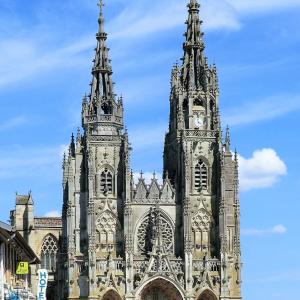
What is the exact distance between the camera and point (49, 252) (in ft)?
396

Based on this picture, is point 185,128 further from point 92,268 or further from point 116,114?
point 92,268

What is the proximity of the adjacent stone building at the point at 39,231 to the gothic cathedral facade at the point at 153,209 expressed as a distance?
9282 mm

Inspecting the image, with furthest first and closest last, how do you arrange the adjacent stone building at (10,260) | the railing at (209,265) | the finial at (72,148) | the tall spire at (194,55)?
the tall spire at (194,55) < the finial at (72,148) < the railing at (209,265) < the adjacent stone building at (10,260)

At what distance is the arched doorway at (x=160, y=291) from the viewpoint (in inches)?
4277

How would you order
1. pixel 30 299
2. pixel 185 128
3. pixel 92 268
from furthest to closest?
1. pixel 185 128
2. pixel 92 268
3. pixel 30 299

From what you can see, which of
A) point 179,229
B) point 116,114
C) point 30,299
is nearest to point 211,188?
point 179,229

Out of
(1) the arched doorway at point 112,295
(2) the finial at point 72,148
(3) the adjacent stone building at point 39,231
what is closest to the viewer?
(1) the arched doorway at point 112,295

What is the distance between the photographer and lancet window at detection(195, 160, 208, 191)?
112m

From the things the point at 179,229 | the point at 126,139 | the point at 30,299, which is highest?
the point at 126,139

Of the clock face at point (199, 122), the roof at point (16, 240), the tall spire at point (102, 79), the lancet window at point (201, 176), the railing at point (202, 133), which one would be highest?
the tall spire at point (102, 79)

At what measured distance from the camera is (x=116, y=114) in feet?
372

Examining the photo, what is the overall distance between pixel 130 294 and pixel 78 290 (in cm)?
504

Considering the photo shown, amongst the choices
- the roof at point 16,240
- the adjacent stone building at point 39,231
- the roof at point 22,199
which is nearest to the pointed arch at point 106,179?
the adjacent stone building at point 39,231

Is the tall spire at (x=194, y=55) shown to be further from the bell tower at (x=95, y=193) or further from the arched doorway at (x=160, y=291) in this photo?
the arched doorway at (x=160, y=291)
